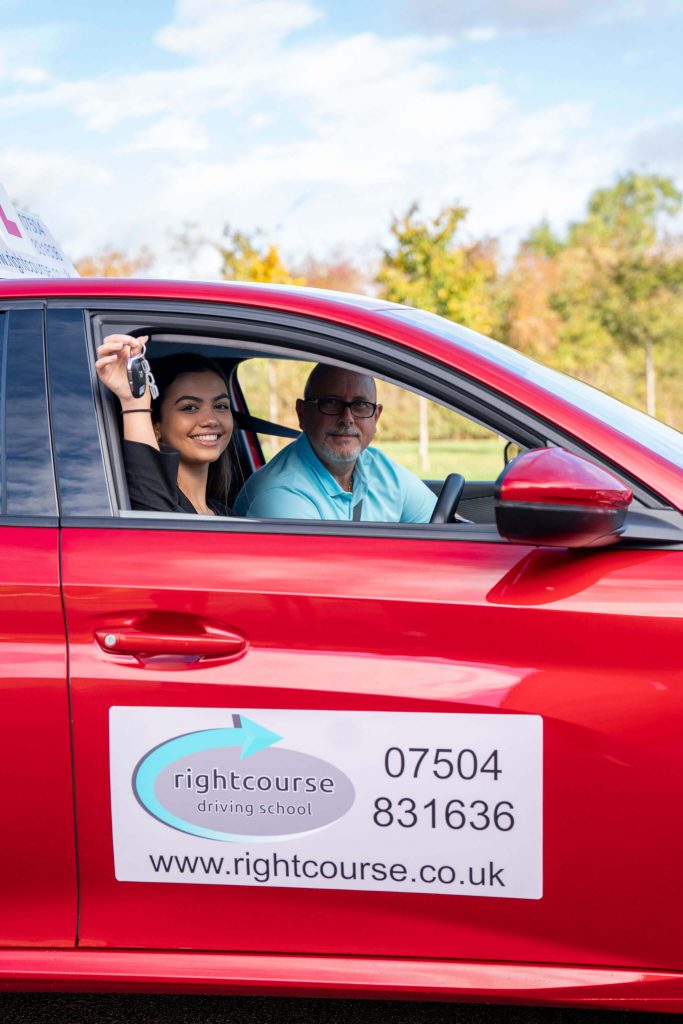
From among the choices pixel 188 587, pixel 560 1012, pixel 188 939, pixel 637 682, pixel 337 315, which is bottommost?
pixel 560 1012

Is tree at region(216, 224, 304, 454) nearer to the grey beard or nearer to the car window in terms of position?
the car window

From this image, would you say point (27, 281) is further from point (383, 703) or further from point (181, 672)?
point (383, 703)

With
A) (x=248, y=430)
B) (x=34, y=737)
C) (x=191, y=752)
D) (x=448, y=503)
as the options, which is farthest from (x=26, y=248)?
(x=191, y=752)

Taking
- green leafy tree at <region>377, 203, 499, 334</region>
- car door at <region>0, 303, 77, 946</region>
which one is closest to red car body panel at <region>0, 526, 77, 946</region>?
car door at <region>0, 303, 77, 946</region>

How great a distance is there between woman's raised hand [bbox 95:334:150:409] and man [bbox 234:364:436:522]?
0.51 m

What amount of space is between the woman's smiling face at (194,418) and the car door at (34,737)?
619 mm

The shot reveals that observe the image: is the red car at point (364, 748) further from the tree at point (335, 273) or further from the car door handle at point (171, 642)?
the tree at point (335, 273)

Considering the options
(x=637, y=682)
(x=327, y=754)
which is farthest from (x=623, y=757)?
(x=327, y=754)

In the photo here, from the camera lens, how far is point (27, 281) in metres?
2.25

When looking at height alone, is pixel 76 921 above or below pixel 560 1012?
above

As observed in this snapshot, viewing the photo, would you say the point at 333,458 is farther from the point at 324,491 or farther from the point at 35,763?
the point at 35,763

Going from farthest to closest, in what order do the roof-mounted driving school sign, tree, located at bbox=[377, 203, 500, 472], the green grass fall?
tree, located at bbox=[377, 203, 500, 472] < the green grass < the roof-mounted driving school sign

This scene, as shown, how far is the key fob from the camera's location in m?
2.18

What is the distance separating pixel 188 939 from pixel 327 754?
0.43 meters
